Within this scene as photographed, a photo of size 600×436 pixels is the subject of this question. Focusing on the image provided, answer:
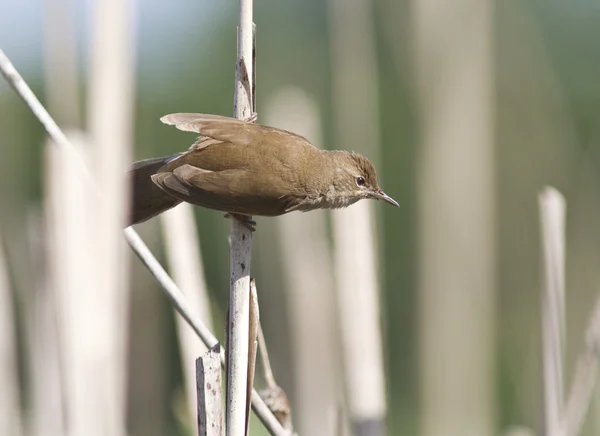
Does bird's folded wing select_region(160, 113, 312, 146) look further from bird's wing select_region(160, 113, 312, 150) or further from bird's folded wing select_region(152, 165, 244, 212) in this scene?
bird's folded wing select_region(152, 165, 244, 212)

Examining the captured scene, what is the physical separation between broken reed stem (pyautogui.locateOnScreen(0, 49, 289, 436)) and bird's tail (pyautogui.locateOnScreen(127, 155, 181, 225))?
17.4 inches

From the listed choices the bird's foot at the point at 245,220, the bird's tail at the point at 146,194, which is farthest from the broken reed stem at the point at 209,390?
the bird's tail at the point at 146,194

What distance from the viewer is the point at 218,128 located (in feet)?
7.32

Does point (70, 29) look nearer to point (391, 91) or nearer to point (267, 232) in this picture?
point (267, 232)

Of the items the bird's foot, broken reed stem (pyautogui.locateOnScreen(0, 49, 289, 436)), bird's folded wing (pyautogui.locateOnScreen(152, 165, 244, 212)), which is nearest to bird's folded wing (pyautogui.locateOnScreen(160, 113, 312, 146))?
bird's folded wing (pyautogui.locateOnScreen(152, 165, 244, 212))

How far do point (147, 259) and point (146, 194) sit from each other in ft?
1.85

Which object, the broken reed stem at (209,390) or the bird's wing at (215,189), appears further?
the bird's wing at (215,189)

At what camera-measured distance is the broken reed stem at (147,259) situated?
66.4 inches

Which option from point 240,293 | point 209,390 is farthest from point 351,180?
point 209,390

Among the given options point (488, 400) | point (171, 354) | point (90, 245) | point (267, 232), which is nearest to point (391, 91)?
point (171, 354)

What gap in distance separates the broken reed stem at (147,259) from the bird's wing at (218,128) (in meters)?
0.51

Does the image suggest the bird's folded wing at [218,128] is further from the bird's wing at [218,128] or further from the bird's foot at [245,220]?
the bird's foot at [245,220]

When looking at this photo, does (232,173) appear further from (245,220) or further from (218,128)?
(245,220)

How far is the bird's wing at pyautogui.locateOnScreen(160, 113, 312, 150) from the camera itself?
7.28 feet
